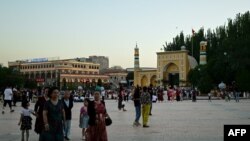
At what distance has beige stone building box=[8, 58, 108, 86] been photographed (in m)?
141

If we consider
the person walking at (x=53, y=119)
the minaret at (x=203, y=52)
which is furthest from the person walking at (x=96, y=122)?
the minaret at (x=203, y=52)

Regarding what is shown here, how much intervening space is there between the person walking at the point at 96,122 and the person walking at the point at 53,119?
1.10 meters

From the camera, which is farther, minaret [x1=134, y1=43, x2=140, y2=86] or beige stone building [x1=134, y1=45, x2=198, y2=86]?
minaret [x1=134, y1=43, x2=140, y2=86]

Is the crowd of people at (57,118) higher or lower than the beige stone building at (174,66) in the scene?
lower

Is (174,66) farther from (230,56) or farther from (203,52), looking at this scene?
(230,56)

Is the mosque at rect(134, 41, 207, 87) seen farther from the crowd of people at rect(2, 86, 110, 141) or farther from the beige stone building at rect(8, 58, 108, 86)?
the crowd of people at rect(2, 86, 110, 141)

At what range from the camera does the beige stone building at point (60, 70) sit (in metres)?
141

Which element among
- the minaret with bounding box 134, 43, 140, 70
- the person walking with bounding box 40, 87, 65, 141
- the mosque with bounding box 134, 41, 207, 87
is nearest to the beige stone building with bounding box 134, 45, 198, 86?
the mosque with bounding box 134, 41, 207, 87

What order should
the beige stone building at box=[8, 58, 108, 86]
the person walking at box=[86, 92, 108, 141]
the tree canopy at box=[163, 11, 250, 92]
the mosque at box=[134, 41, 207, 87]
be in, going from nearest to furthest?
the person walking at box=[86, 92, 108, 141]
the tree canopy at box=[163, 11, 250, 92]
the mosque at box=[134, 41, 207, 87]
the beige stone building at box=[8, 58, 108, 86]

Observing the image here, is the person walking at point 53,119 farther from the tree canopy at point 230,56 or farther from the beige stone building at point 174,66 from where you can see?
the beige stone building at point 174,66

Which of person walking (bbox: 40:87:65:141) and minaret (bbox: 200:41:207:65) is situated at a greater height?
minaret (bbox: 200:41:207:65)

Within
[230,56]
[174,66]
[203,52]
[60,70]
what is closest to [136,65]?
[174,66]

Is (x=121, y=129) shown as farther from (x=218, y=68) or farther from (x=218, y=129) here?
(x=218, y=68)

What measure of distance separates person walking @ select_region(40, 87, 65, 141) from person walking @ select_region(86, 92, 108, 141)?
43.3 inches
